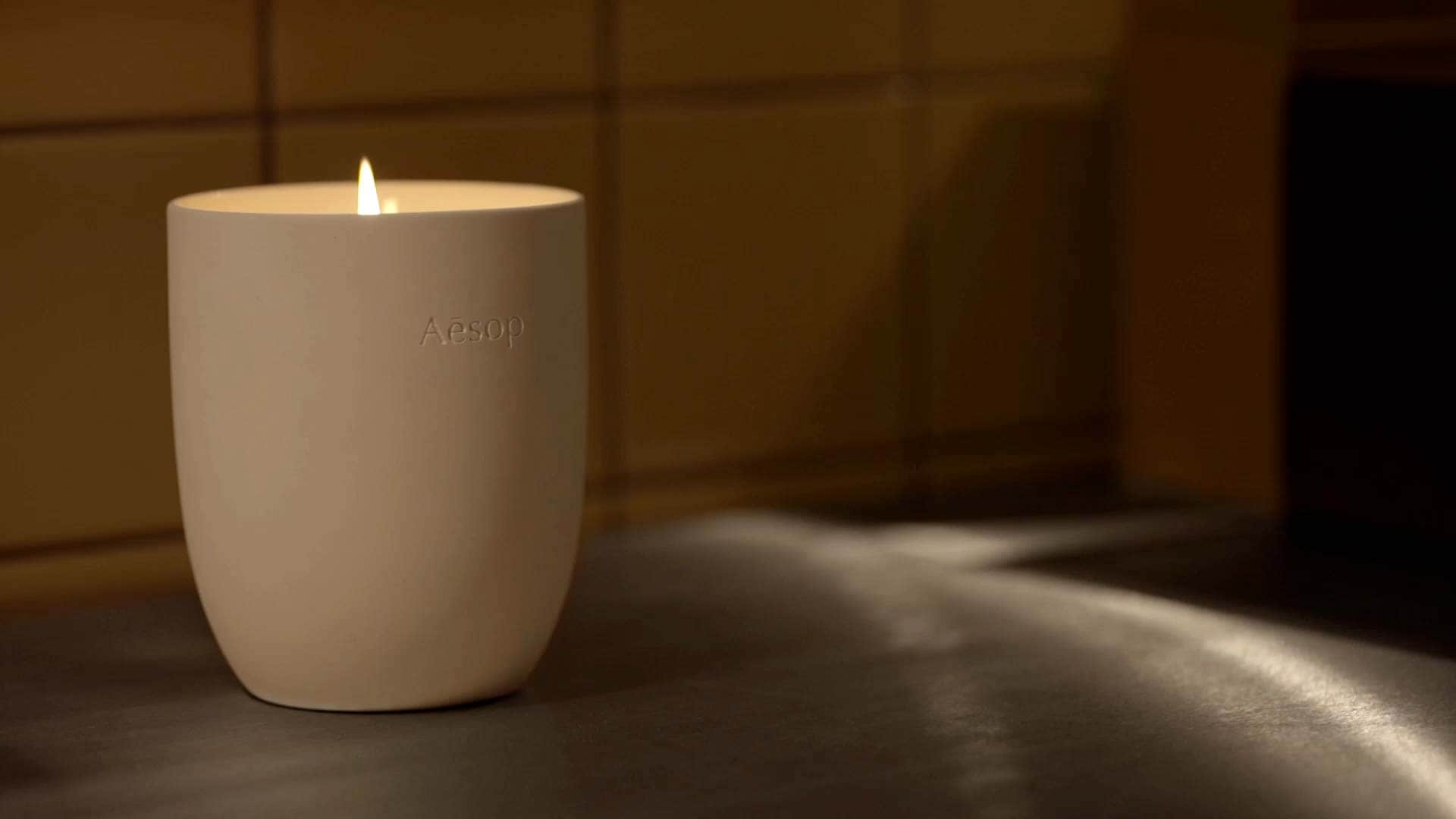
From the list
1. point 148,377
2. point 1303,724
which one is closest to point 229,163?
point 148,377

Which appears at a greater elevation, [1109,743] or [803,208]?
[803,208]

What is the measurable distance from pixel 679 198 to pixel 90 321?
0.25 metres

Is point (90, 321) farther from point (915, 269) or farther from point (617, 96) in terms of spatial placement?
point (915, 269)

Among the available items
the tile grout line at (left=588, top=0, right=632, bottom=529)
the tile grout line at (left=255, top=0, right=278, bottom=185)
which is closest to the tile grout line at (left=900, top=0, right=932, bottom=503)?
the tile grout line at (left=588, top=0, right=632, bottom=529)

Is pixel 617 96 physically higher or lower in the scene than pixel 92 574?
higher

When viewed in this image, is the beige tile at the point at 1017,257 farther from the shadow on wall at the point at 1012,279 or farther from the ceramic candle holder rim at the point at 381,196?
the ceramic candle holder rim at the point at 381,196

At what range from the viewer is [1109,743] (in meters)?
0.55

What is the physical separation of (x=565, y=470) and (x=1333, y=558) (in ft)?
1.23

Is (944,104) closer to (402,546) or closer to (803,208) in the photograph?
(803,208)

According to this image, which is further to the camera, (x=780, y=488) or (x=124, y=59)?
(x=780, y=488)

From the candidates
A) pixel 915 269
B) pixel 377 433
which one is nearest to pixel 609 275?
pixel 915 269

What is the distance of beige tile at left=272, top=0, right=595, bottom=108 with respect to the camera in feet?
2.40

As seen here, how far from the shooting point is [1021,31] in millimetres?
899

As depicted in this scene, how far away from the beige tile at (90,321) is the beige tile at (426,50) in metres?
0.04
